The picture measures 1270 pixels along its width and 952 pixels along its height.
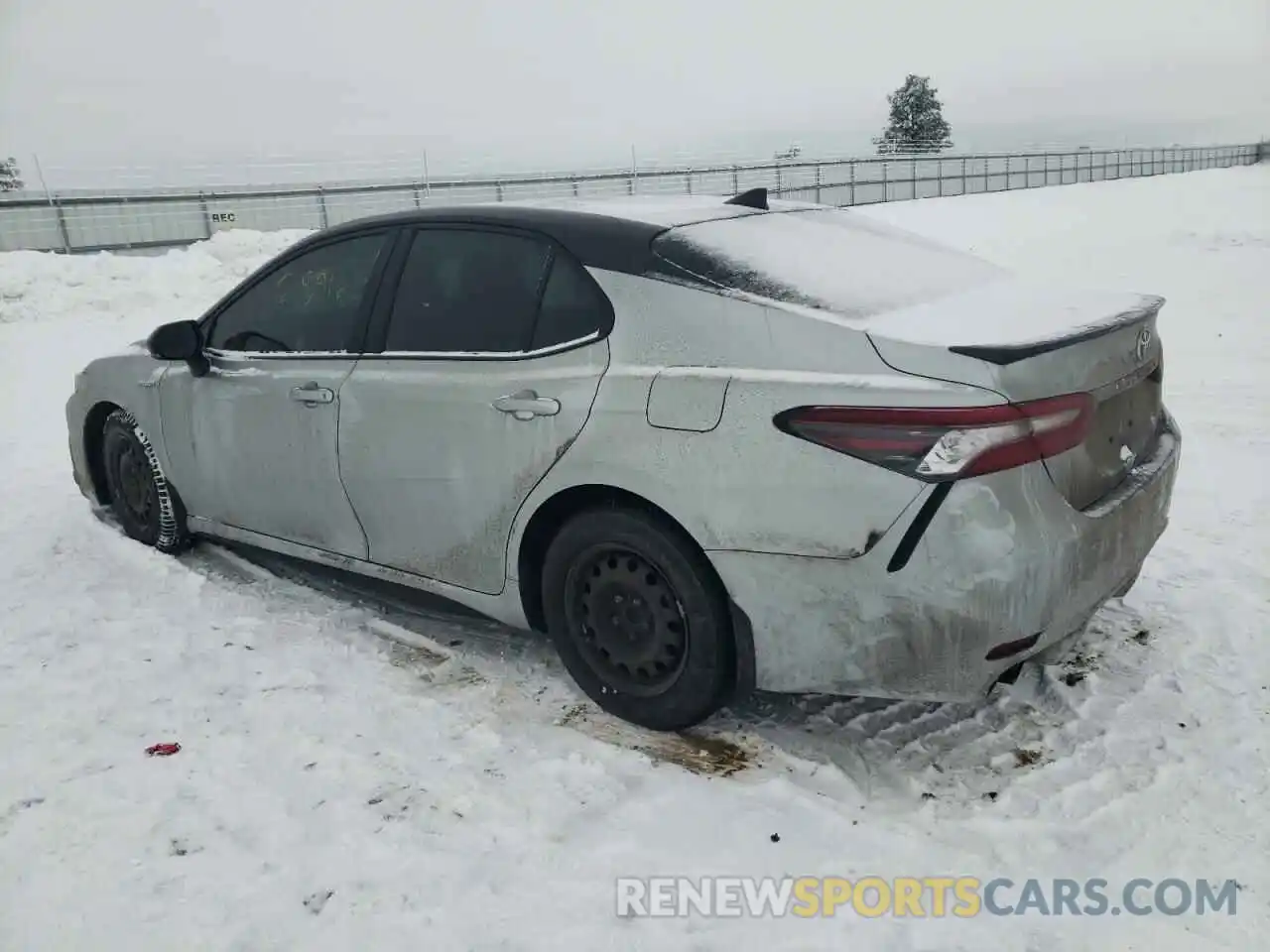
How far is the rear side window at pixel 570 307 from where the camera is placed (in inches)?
118

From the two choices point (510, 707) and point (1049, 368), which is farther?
point (510, 707)

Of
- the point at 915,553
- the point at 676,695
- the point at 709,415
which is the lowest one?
the point at 676,695

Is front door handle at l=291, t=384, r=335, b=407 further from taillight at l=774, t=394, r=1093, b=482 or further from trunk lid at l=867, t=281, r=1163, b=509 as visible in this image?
trunk lid at l=867, t=281, r=1163, b=509

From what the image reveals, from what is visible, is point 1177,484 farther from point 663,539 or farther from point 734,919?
point 734,919

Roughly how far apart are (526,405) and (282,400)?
1276 mm

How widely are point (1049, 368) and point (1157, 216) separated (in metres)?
26.2

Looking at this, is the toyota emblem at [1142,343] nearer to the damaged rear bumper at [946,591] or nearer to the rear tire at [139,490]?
the damaged rear bumper at [946,591]

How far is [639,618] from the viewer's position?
2.97 meters

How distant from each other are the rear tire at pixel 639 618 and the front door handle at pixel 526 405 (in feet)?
1.13

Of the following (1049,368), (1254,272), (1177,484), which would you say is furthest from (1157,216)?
(1049,368)

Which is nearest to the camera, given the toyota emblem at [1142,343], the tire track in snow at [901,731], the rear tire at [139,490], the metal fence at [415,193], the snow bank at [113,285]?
the tire track in snow at [901,731]

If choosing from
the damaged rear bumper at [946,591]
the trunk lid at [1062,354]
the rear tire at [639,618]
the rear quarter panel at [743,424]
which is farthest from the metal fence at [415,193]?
the damaged rear bumper at [946,591]

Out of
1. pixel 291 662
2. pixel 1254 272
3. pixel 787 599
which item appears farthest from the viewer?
pixel 1254 272

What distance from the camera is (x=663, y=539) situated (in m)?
2.81
